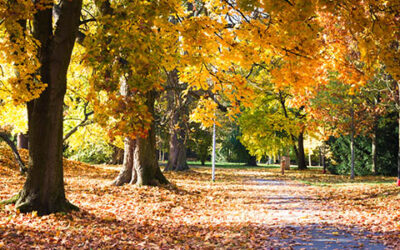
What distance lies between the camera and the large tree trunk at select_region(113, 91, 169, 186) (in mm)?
14227

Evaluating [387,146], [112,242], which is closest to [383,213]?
[112,242]

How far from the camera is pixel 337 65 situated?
35.2 feet

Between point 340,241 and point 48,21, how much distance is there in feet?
23.3

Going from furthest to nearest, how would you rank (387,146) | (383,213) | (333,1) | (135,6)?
(387,146), (383,213), (135,6), (333,1)

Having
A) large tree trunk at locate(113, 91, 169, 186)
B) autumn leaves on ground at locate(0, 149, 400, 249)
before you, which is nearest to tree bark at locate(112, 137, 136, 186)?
large tree trunk at locate(113, 91, 169, 186)

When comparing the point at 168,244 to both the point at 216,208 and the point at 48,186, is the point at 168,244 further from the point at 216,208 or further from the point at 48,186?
the point at 216,208

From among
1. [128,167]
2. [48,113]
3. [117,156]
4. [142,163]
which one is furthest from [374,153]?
[48,113]

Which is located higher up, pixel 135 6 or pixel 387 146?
pixel 135 6

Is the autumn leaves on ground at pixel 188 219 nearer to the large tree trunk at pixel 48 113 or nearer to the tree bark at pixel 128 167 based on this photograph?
the large tree trunk at pixel 48 113

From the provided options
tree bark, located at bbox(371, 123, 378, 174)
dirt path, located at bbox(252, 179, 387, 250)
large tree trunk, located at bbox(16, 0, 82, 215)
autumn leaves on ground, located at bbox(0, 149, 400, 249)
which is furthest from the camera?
tree bark, located at bbox(371, 123, 378, 174)

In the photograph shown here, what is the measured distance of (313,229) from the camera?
26.3 feet

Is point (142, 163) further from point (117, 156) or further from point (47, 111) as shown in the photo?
point (117, 156)

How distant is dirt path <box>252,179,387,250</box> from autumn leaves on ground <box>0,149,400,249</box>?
2cm

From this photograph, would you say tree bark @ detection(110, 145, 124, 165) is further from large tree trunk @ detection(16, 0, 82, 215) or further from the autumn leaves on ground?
large tree trunk @ detection(16, 0, 82, 215)
